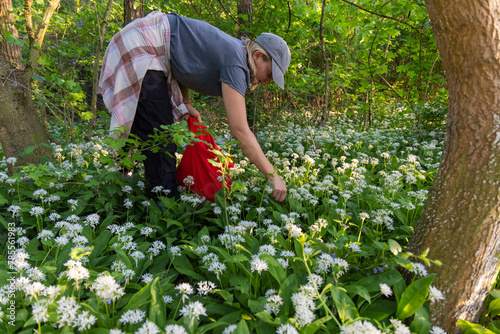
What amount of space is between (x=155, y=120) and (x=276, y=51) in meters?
1.22

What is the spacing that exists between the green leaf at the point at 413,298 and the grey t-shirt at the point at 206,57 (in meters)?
1.70

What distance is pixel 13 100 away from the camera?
3027 mm

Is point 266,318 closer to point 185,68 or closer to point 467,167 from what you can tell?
point 467,167

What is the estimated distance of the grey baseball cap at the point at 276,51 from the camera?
2.43 meters

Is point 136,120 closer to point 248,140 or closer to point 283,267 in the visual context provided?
point 248,140

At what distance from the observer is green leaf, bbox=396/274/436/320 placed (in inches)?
57.2

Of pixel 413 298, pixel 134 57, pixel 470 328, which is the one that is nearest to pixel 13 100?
pixel 134 57

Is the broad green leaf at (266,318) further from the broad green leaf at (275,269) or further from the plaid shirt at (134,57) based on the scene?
the plaid shirt at (134,57)

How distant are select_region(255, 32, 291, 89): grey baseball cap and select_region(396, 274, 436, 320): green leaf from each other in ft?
5.42

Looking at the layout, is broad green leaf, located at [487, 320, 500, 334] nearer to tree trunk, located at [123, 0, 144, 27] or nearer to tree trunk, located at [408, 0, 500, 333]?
tree trunk, located at [408, 0, 500, 333]

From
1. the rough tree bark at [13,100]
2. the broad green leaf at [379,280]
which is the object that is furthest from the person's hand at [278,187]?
the rough tree bark at [13,100]

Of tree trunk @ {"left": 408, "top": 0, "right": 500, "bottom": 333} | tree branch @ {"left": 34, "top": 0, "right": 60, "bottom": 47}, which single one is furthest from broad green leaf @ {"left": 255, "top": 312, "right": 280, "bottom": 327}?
tree branch @ {"left": 34, "top": 0, "right": 60, "bottom": 47}

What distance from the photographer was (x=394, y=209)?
246 cm

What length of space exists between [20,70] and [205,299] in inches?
120
